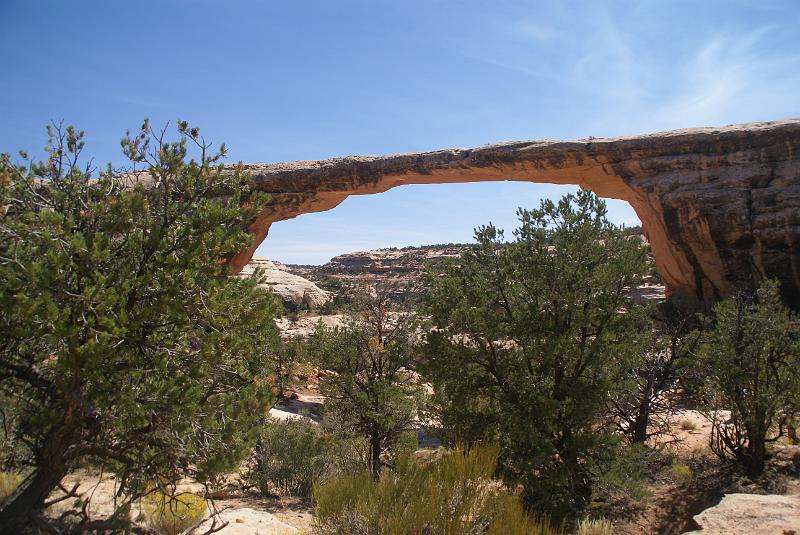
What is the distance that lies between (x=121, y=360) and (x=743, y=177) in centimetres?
1560

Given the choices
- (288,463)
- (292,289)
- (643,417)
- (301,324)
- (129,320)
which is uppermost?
(129,320)

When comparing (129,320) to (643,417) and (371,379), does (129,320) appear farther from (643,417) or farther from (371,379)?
(643,417)

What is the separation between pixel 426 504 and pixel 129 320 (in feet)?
8.59

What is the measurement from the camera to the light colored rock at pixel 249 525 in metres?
5.12

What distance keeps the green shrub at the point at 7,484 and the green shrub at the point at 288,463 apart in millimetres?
3396

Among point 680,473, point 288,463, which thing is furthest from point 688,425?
point 288,463

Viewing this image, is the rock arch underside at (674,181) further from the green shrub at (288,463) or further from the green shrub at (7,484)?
the green shrub at (7,484)

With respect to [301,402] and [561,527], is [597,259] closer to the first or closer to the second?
[561,527]

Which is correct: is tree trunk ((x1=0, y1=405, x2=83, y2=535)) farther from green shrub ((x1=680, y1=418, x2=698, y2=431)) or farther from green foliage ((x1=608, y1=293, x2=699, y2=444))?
green shrub ((x1=680, y1=418, x2=698, y2=431))

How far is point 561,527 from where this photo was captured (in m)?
5.56

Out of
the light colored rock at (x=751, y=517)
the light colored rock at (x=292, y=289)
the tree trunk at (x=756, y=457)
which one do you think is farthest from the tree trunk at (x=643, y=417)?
the light colored rock at (x=292, y=289)

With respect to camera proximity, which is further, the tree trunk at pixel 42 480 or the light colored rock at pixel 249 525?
the light colored rock at pixel 249 525

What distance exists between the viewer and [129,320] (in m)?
3.47

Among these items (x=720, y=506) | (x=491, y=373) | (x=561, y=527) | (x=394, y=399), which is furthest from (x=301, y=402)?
(x=720, y=506)
